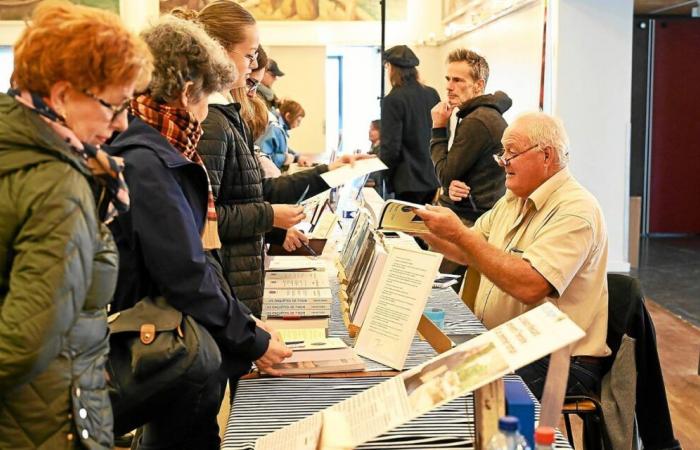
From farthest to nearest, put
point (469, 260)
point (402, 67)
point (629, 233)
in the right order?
point (629, 233), point (402, 67), point (469, 260)

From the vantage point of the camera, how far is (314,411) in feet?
6.02

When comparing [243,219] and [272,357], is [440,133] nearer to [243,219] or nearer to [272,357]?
[243,219]

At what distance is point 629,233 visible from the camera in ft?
25.7

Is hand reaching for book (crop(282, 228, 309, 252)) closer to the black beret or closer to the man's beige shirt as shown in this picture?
the man's beige shirt

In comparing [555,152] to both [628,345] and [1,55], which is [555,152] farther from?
[1,55]

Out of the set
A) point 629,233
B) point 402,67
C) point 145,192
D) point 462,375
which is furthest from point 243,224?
point 629,233

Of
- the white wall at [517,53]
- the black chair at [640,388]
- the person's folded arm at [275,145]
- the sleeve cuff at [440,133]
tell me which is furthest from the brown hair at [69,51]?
the white wall at [517,53]

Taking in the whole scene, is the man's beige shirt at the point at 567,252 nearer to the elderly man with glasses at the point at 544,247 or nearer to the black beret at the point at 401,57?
the elderly man with glasses at the point at 544,247

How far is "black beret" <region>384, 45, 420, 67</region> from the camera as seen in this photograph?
5.73 metres

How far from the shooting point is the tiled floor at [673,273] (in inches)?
246

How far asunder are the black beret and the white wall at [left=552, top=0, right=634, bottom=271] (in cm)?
164

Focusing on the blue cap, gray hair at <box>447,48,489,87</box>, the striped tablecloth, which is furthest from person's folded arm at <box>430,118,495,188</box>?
the blue cap

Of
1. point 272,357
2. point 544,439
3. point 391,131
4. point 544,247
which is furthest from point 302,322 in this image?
point 391,131

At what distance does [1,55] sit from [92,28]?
11.8 m
